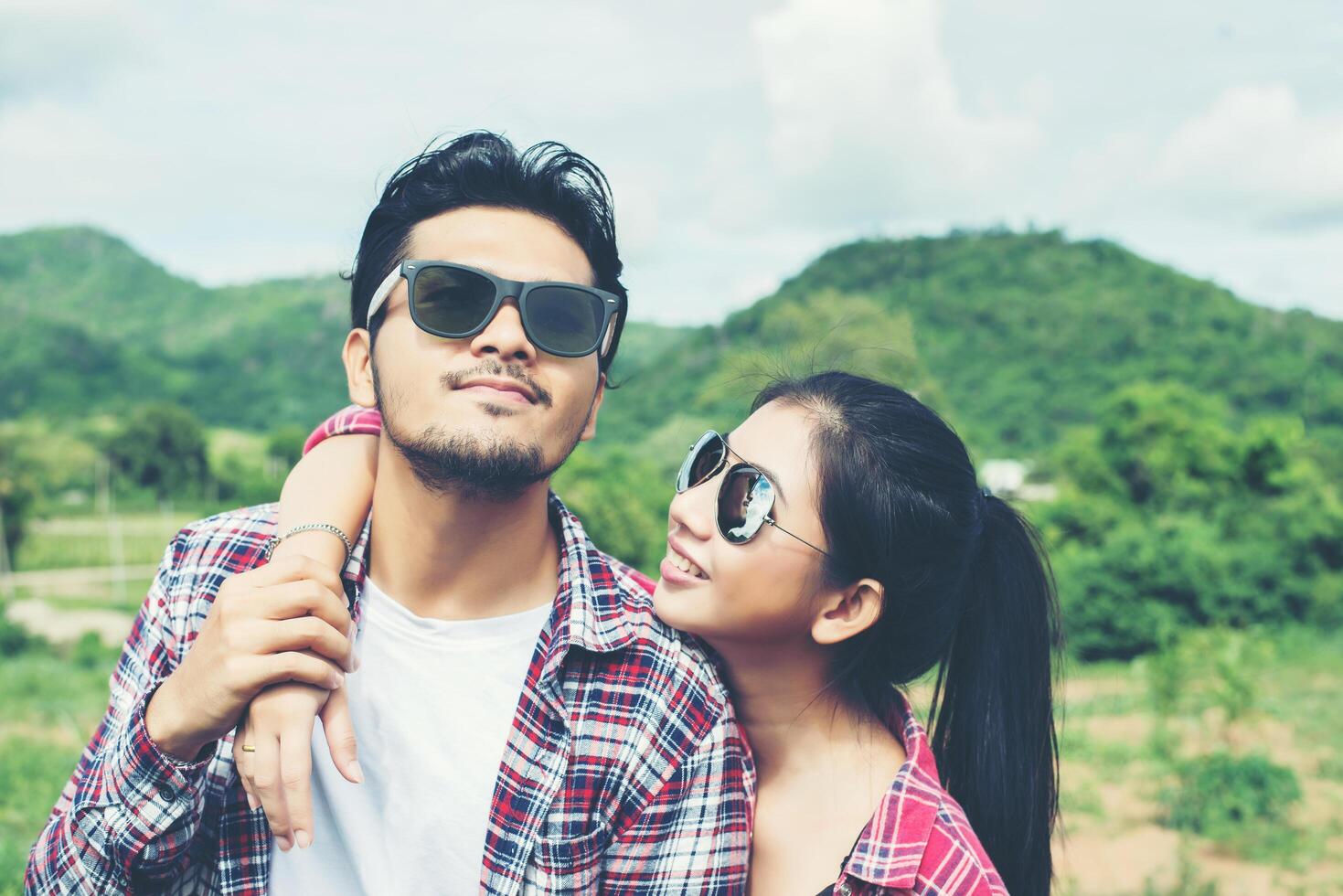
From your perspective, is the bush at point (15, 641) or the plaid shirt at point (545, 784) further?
the bush at point (15, 641)

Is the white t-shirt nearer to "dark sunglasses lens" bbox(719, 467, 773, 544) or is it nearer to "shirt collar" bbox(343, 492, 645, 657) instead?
"shirt collar" bbox(343, 492, 645, 657)

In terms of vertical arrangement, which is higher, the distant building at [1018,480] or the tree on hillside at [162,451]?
the tree on hillside at [162,451]

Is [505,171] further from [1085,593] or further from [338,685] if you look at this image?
[1085,593]

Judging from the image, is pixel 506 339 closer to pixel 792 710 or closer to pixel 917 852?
pixel 792 710

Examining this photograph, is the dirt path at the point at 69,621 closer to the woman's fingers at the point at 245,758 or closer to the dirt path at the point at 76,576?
the dirt path at the point at 76,576

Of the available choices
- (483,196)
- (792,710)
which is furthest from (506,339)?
Answer: (792,710)

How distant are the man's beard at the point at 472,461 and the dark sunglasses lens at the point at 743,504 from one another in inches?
12.9

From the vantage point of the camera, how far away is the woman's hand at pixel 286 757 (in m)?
1.42

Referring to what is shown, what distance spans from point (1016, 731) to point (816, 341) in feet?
3.12

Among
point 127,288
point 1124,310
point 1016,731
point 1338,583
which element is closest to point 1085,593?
point 1338,583

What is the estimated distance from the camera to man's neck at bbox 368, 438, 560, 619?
80.6 inches

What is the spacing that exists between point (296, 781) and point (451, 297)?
952 mm

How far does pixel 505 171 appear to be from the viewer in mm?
2145

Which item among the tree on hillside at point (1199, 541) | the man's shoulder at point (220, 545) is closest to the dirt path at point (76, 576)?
the tree on hillside at point (1199, 541)
